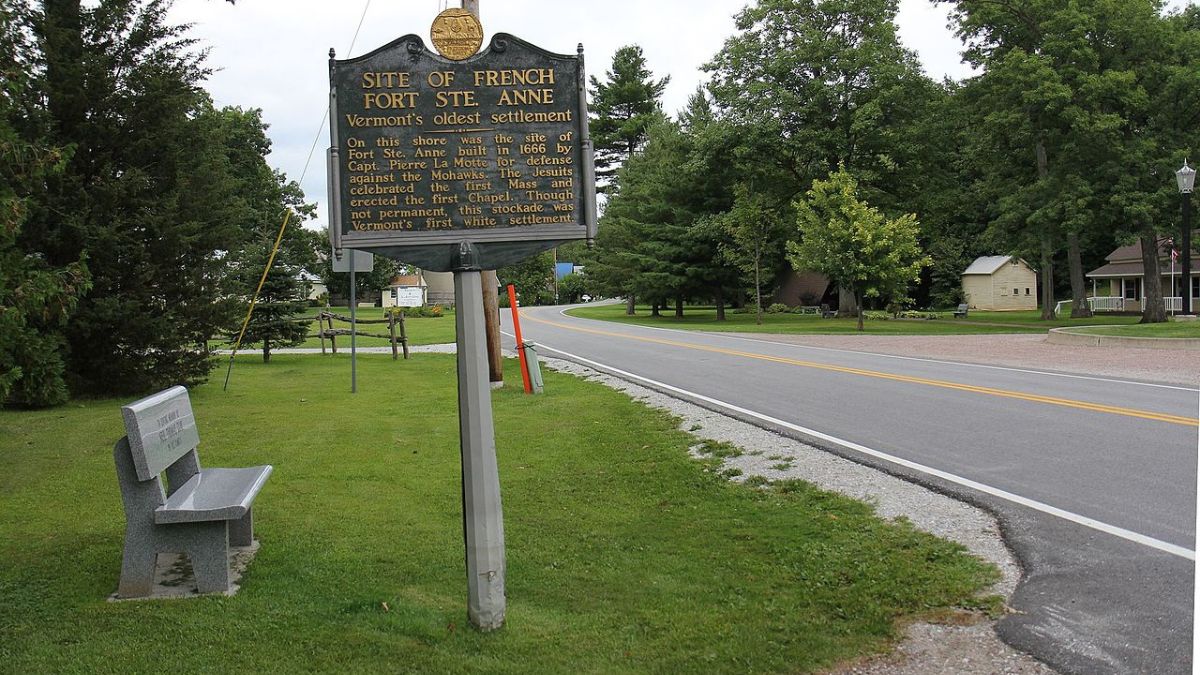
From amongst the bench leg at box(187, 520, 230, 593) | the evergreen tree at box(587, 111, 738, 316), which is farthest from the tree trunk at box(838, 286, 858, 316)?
the bench leg at box(187, 520, 230, 593)

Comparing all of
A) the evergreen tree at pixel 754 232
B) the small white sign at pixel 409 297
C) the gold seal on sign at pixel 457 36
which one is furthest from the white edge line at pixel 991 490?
the small white sign at pixel 409 297

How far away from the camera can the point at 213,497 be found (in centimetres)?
577

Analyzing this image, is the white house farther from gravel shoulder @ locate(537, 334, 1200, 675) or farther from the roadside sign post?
the roadside sign post

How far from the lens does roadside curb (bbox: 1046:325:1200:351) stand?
20.5 metres

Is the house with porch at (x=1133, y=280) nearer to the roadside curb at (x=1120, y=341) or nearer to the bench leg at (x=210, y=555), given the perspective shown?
the roadside curb at (x=1120, y=341)

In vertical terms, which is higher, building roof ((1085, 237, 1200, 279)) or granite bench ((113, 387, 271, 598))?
building roof ((1085, 237, 1200, 279))

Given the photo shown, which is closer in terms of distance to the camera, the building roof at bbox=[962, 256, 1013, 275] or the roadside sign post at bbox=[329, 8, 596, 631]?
the roadside sign post at bbox=[329, 8, 596, 631]

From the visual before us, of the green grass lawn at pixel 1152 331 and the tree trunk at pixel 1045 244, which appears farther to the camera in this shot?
the tree trunk at pixel 1045 244

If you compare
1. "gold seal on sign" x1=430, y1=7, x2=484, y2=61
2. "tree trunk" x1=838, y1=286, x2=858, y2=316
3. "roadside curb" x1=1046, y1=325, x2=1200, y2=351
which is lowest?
"roadside curb" x1=1046, y1=325, x2=1200, y2=351

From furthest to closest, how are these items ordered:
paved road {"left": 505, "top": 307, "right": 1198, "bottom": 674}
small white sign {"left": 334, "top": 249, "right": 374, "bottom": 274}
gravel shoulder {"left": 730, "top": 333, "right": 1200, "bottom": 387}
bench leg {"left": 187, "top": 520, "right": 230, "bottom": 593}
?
gravel shoulder {"left": 730, "top": 333, "right": 1200, "bottom": 387} → small white sign {"left": 334, "top": 249, "right": 374, "bottom": 274} → bench leg {"left": 187, "top": 520, "right": 230, "bottom": 593} → paved road {"left": 505, "top": 307, "right": 1198, "bottom": 674}

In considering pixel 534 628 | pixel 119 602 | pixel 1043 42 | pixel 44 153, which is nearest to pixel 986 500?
pixel 534 628

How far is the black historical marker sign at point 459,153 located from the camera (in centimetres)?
507

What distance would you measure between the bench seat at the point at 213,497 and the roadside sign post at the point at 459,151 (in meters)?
1.41

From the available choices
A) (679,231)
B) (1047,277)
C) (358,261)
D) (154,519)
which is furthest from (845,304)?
(154,519)
